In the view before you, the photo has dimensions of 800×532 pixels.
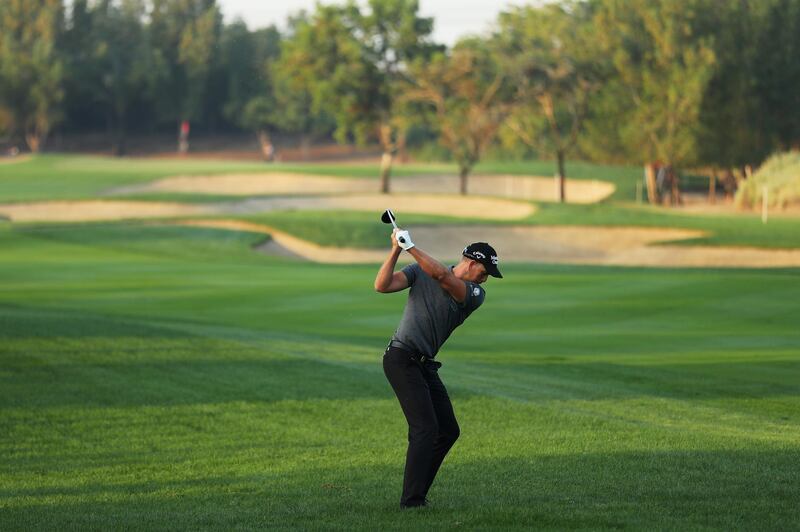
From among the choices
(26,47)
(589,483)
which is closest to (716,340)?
(589,483)

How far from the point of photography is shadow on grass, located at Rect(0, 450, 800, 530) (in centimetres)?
860

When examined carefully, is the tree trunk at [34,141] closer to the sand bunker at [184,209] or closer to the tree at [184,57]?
the tree at [184,57]

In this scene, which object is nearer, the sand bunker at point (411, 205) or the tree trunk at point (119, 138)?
the sand bunker at point (411, 205)

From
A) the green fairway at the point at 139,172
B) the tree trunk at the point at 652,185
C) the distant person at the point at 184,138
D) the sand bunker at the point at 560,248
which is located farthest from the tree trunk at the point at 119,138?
the sand bunker at the point at 560,248

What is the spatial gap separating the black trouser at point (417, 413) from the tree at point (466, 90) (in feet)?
185

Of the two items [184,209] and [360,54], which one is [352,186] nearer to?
[360,54]

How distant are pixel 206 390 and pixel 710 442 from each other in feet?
19.9

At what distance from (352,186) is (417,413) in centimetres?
6856

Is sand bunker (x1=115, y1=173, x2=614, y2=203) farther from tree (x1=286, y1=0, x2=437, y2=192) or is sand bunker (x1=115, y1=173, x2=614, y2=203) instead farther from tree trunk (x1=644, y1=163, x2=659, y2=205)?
tree (x1=286, y1=0, x2=437, y2=192)

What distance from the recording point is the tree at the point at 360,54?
2616 inches

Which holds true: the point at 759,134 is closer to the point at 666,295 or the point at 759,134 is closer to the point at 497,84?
the point at 497,84

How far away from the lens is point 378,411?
13914 mm

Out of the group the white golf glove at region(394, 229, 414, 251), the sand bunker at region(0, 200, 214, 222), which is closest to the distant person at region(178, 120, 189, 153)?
the sand bunker at region(0, 200, 214, 222)

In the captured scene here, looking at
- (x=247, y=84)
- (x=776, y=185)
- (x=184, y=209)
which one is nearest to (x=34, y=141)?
(x=247, y=84)
